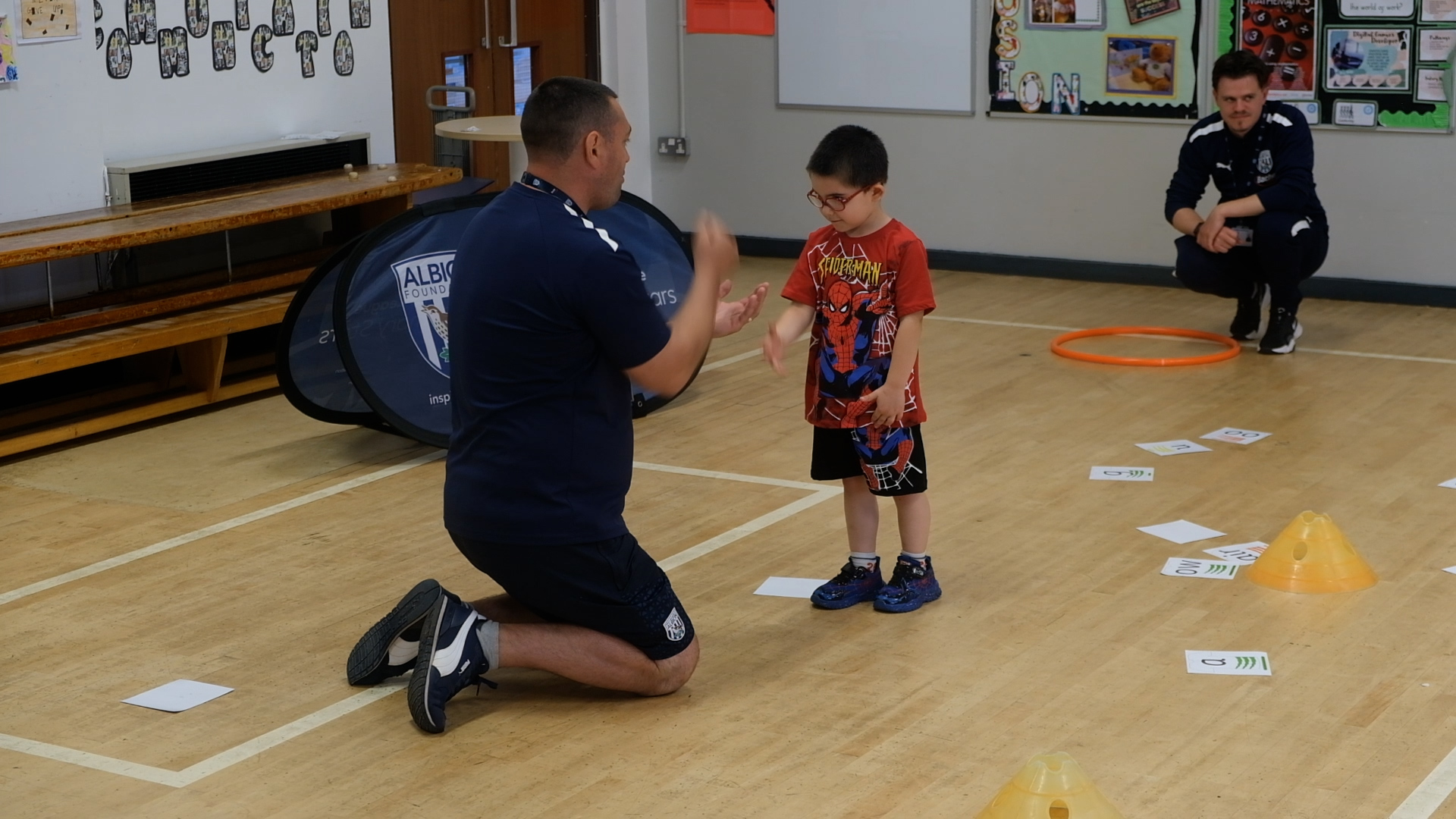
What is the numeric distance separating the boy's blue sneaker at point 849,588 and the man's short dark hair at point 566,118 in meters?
1.38

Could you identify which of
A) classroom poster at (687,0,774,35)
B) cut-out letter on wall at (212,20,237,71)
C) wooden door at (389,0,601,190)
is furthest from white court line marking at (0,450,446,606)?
classroom poster at (687,0,774,35)

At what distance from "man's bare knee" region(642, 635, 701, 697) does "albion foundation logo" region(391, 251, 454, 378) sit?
248 cm

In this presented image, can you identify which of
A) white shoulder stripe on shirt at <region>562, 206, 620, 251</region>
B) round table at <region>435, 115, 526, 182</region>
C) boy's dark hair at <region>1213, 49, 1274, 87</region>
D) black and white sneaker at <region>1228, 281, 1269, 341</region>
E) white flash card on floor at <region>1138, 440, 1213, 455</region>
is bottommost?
white flash card on floor at <region>1138, 440, 1213, 455</region>

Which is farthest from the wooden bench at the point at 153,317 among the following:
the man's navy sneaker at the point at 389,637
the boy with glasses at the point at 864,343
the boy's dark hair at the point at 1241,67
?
the boy's dark hair at the point at 1241,67

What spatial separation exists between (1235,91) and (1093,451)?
2.14 metres

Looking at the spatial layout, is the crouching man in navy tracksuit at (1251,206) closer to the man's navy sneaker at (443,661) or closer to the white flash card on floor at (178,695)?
the man's navy sneaker at (443,661)

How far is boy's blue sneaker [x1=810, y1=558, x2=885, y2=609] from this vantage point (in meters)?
4.48

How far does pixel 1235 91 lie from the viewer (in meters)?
7.23

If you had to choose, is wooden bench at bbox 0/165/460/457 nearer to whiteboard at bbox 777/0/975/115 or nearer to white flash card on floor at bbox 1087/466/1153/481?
whiteboard at bbox 777/0/975/115

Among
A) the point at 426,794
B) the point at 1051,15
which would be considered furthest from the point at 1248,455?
the point at 1051,15

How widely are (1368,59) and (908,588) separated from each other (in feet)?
16.8

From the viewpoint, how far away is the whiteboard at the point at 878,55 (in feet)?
31.1

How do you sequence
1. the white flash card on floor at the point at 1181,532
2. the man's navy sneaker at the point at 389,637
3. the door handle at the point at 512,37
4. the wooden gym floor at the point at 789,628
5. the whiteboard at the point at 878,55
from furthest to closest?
the door handle at the point at 512,37 → the whiteboard at the point at 878,55 → the white flash card on floor at the point at 1181,532 → the man's navy sneaker at the point at 389,637 → the wooden gym floor at the point at 789,628

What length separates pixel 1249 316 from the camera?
7.64 m
